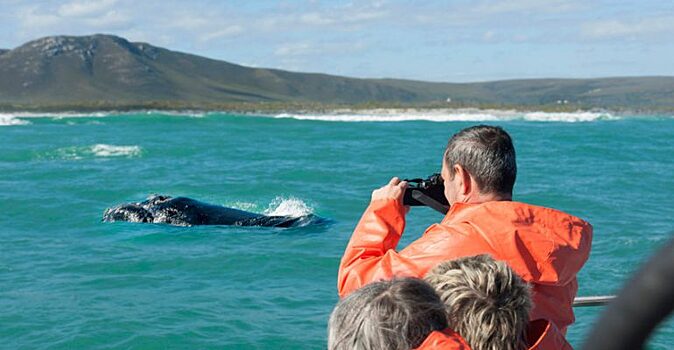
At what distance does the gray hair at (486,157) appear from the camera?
309 cm

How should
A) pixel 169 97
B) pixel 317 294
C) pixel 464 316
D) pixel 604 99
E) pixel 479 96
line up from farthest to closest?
pixel 479 96 → pixel 604 99 → pixel 169 97 → pixel 317 294 → pixel 464 316

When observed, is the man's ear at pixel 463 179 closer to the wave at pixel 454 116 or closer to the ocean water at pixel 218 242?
the ocean water at pixel 218 242

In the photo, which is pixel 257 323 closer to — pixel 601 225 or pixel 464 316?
pixel 464 316

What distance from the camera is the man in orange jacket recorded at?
109 inches

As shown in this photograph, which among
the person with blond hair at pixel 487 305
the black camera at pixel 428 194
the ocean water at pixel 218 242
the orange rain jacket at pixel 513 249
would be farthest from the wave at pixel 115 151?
the person with blond hair at pixel 487 305

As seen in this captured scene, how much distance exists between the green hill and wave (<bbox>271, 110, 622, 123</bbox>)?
1713 inches

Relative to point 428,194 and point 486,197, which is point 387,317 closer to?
point 486,197

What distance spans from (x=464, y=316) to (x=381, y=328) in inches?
13.9

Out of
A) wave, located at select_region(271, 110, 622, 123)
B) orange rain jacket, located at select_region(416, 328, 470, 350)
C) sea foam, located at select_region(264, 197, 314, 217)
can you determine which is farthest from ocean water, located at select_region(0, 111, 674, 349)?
wave, located at select_region(271, 110, 622, 123)

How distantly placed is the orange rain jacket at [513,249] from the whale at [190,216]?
33.3 feet

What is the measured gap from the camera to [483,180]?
3.10 m

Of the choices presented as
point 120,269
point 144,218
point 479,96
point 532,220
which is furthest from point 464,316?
point 479,96

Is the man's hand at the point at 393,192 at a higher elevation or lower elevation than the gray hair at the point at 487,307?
higher

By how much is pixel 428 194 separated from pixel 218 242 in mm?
8761
